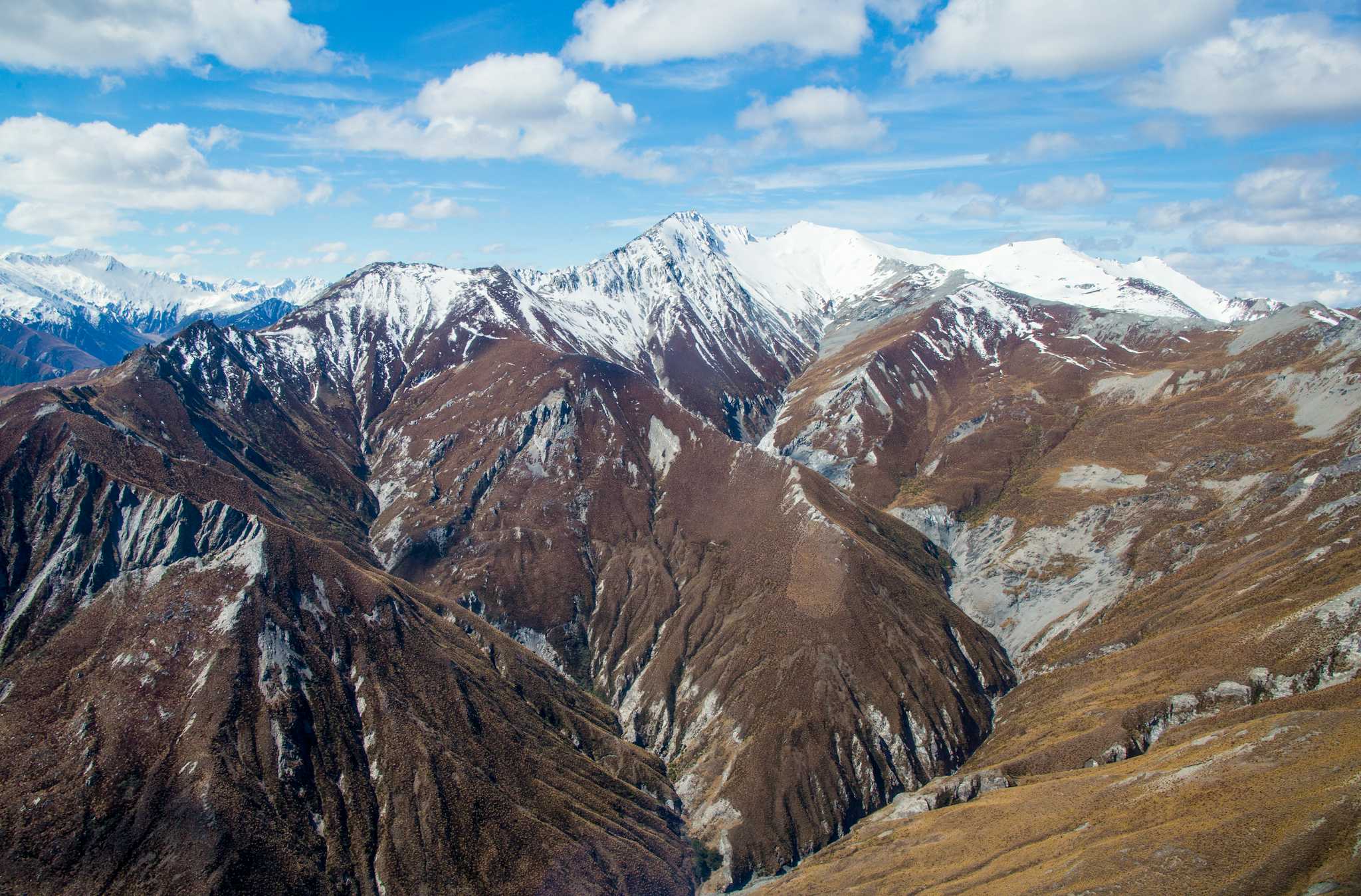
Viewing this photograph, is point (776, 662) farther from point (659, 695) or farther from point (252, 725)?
point (252, 725)

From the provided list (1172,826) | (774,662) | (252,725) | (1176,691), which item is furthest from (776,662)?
(252,725)

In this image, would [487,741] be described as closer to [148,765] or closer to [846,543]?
[148,765]

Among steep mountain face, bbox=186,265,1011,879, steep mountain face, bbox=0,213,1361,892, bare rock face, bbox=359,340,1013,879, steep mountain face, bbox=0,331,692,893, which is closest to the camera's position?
steep mountain face, bbox=0,213,1361,892

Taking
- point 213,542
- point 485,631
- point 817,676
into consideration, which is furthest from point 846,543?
point 213,542

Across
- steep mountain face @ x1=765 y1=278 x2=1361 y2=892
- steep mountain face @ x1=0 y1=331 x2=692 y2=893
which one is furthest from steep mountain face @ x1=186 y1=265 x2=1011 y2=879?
steep mountain face @ x1=0 y1=331 x2=692 y2=893

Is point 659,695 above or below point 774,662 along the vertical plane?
below

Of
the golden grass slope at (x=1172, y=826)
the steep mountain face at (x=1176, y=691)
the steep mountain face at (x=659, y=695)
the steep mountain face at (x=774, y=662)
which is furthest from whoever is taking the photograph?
the steep mountain face at (x=774, y=662)

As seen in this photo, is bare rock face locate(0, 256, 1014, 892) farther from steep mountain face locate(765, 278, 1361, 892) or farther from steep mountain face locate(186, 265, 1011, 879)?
steep mountain face locate(765, 278, 1361, 892)

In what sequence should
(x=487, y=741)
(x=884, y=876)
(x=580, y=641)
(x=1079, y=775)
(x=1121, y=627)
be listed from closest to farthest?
(x=884, y=876) < (x=1079, y=775) < (x=487, y=741) < (x=1121, y=627) < (x=580, y=641)

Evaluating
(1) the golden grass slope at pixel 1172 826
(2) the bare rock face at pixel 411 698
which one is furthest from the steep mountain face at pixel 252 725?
(1) the golden grass slope at pixel 1172 826

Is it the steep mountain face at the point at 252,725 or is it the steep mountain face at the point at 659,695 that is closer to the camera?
the steep mountain face at the point at 659,695

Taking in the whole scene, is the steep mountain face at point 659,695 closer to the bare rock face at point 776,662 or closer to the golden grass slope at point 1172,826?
the golden grass slope at point 1172,826
